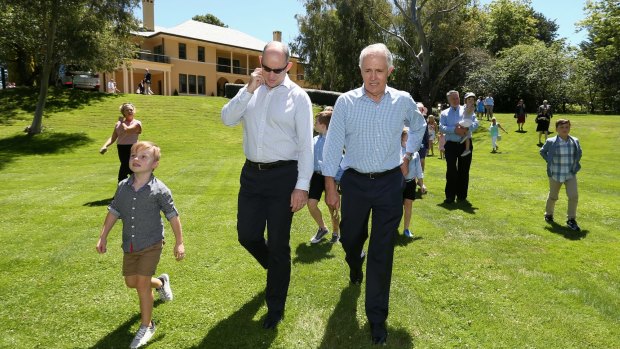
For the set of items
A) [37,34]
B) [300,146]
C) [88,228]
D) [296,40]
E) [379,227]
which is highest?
[296,40]

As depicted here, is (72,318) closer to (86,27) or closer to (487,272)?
(487,272)

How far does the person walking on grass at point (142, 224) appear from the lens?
3.68 m

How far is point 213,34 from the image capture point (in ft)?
173

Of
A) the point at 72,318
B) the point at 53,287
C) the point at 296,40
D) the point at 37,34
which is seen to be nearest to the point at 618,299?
the point at 72,318

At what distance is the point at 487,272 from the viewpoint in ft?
17.9

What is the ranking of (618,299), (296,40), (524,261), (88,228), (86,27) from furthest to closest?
(296,40) → (86,27) → (88,228) → (524,261) → (618,299)

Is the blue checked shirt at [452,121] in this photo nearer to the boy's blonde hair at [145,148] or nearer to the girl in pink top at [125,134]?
the girl in pink top at [125,134]

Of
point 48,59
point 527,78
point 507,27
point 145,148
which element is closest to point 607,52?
point 527,78

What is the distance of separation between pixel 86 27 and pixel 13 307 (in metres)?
22.8

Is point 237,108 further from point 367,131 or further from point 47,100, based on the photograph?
point 47,100

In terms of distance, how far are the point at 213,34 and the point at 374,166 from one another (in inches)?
2089

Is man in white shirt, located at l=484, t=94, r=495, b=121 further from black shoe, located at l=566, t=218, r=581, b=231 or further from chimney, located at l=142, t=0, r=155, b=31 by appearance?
chimney, located at l=142, t=0, r=155, b=31

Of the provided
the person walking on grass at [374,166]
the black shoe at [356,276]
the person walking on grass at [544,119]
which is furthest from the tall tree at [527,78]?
the person walking on grass at [374,166]

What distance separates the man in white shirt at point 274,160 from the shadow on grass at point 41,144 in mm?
17695
